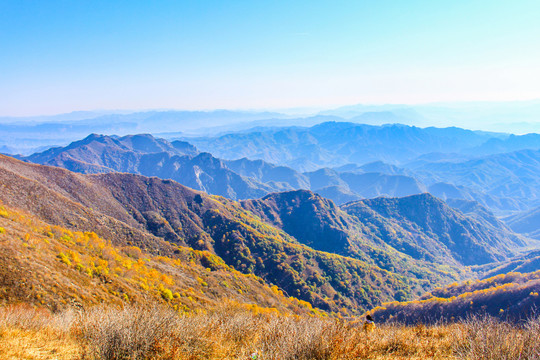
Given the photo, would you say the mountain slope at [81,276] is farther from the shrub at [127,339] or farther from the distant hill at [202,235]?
the shrub at [127,339]

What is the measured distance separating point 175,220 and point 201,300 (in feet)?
196

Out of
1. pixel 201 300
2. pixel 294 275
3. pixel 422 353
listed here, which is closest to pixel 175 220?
pixel 294 275

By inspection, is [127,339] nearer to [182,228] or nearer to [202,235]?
[202,235]

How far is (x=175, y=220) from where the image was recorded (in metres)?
98.2

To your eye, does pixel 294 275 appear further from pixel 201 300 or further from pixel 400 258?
pixel 400 258

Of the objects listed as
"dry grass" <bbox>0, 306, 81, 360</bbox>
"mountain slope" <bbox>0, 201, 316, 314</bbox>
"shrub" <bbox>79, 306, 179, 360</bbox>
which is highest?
"shrub" <bbox>79, 306, 179, 360</bbox>

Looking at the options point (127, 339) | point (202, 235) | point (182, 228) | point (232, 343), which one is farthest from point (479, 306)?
point (182, 228)

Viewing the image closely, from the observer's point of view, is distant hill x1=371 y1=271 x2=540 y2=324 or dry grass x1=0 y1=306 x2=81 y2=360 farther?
distant hill x1=371 y1=271 x2=540 y2=324

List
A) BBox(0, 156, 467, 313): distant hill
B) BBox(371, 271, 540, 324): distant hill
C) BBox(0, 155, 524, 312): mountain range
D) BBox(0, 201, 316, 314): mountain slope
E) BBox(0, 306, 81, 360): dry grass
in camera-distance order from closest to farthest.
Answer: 1. BBox(0, 306, 81, 360): dry grass
2. BBox(0, 201, 316, 314): mountain slope
3. BBox(0, 155, 524, 312): mountain range
4. BBox(371, 271, 540, 324): distant hill
5. BBox(0, 156, 467, 313): distant hill

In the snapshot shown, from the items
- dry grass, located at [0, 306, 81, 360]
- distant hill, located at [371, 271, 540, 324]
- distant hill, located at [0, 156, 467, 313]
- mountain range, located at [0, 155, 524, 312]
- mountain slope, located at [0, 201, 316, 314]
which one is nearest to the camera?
dry grass, located at [0, 306, 81, 360]

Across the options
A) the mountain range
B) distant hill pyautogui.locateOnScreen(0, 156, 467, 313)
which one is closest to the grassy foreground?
the mountain range

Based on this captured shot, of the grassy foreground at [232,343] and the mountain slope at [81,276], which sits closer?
the grassy foreground at [232,343]

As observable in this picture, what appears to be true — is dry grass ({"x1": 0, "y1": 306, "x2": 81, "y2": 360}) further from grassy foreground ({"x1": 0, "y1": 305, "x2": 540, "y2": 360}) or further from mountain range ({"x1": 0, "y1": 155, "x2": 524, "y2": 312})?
mountain range ({"x1": 0, "y1": 155, "x2": 524, "y2": 312})

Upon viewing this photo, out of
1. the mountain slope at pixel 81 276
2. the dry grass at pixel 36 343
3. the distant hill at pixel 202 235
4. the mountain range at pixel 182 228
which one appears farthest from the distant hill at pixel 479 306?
the dry grass at pixel 36 343
